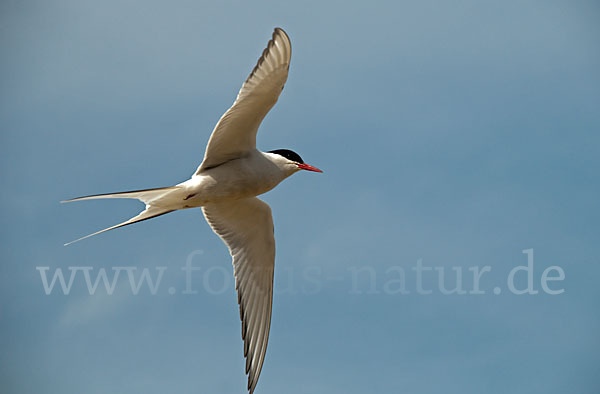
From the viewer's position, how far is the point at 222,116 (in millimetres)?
6707

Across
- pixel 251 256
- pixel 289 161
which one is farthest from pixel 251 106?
pixel 251 256

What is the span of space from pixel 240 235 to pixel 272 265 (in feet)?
1.89

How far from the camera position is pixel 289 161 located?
7453 mm

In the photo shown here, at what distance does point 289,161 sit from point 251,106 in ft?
3.27

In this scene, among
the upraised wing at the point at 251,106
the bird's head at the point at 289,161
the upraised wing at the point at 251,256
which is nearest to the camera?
the upraised wing at the point at 251,106

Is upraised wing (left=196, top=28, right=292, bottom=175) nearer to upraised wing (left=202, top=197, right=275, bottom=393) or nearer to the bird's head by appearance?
the bird's head

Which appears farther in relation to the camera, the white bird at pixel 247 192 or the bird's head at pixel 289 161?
the bird's head at pixel 289 161

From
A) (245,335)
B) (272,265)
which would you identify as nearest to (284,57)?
(272,265)

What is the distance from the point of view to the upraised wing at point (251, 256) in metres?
7.87

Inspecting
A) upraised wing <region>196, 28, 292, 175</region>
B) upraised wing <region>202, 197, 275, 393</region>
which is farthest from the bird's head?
upraised wing <region>202, 197, 275, 393</region>

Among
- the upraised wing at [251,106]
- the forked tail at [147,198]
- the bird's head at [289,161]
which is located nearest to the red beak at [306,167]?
the bird's head at [289,161]

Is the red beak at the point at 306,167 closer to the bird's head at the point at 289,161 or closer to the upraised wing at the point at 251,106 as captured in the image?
the bird's head at the point at 289,161

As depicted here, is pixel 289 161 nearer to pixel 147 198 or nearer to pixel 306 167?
pixel 306 167

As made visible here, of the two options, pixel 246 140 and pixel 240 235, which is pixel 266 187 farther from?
pixel 240 235
